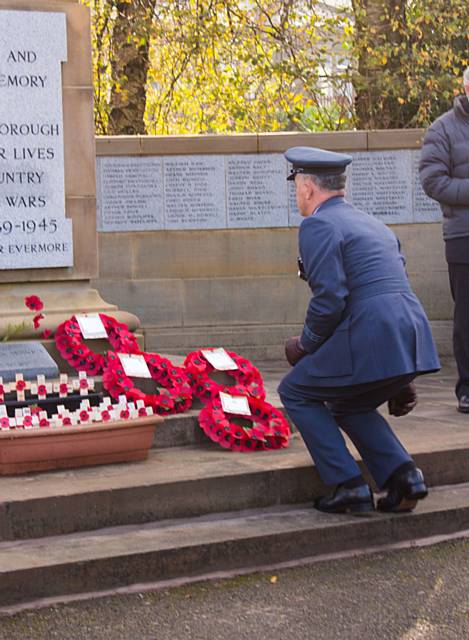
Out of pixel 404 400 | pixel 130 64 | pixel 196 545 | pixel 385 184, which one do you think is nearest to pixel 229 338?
pixel 385 184

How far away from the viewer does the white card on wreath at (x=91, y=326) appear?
23.1ft

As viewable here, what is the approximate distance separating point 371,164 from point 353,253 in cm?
582

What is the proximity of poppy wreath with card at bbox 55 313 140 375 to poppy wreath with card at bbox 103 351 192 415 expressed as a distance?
1.00 feet

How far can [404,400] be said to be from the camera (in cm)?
538

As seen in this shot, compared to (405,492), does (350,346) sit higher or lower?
higher

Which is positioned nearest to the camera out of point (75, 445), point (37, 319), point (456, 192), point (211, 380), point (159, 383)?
point (75, 445)

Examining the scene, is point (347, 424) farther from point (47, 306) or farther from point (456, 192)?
point (47, 306)

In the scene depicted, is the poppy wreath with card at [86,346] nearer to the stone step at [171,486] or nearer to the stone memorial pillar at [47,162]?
the stone memorial pillar at [47,162]

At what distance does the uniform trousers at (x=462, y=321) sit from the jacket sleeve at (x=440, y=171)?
1.32 feet

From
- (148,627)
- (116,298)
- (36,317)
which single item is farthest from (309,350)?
(116,298)

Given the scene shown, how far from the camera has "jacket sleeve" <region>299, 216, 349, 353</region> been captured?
16.5 feet

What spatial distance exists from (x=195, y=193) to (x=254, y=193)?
50 centimetres

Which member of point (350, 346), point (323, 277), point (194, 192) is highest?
point (194, 192)

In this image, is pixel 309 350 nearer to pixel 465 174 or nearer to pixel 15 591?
pixel 15 591
